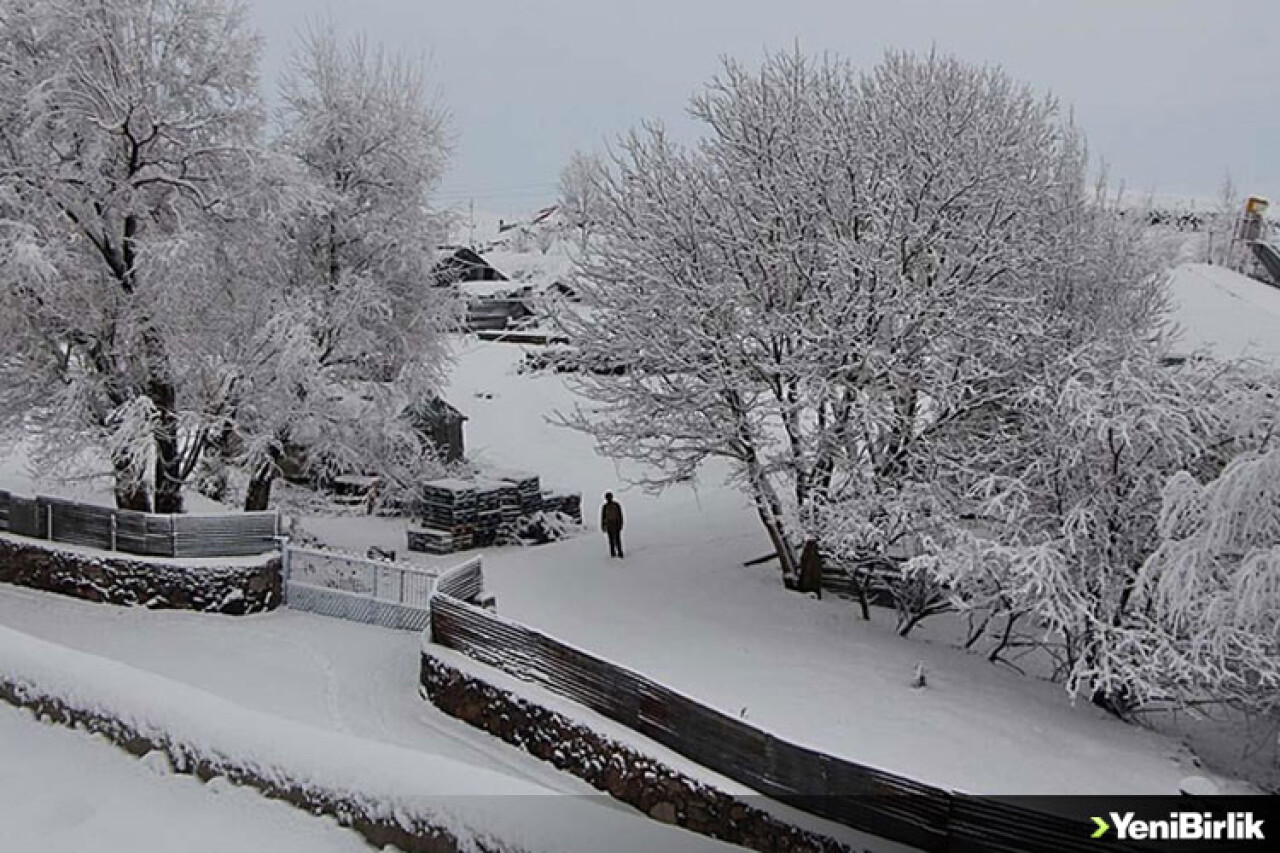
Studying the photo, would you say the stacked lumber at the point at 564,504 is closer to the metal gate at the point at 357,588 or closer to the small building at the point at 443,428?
the small building at the point at 443,428

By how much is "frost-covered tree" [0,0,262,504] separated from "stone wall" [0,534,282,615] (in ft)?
4.90

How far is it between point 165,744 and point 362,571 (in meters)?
7.07

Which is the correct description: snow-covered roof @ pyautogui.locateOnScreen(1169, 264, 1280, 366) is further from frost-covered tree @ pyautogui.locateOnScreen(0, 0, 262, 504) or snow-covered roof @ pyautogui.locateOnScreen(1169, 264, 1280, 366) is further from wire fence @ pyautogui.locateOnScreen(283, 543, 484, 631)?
frost-covered tree @ pyautogui.locateOnScreen(0, 0, 262, 504)

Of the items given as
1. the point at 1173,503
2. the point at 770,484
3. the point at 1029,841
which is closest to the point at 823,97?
the point at 770,484

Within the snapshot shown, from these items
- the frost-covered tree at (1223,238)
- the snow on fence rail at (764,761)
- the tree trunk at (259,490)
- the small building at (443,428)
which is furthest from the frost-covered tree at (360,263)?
the frost-covered tree at (1223,238)

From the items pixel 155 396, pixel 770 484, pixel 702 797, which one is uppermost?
pixel 155 396

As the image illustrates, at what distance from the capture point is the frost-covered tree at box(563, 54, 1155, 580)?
14953 millimetres

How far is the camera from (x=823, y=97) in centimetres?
1698

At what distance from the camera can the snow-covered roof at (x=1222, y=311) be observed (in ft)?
69.5

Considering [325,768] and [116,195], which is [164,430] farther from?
[325,768]

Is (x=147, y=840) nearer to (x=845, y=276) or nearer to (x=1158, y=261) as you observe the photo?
Answer: (x=845, y=276)

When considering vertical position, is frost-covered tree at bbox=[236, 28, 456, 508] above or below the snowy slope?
above

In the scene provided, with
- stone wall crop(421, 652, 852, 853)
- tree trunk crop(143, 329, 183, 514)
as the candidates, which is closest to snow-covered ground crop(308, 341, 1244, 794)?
stone wall crop(421, 652, 852, 853)

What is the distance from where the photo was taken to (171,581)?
1573 cm
